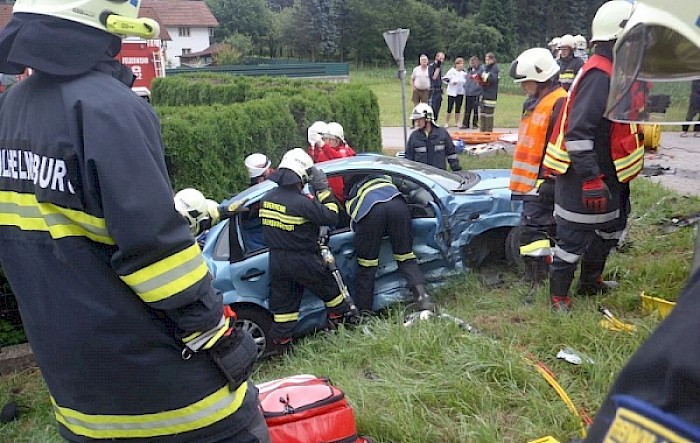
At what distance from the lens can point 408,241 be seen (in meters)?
5.17

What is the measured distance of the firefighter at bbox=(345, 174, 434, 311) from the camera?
5.04 meters

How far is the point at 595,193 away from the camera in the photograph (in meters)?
4.05

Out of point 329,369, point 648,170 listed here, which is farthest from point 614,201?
point 648,170

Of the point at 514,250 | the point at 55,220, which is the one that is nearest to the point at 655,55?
the point at 55,220

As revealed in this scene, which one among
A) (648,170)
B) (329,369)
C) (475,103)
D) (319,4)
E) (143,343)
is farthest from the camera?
(319,4)

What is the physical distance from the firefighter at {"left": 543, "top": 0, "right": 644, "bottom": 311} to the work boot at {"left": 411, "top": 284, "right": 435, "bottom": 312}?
99 cm

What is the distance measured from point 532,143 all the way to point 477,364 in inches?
84.8

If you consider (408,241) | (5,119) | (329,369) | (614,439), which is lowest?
(329,369)

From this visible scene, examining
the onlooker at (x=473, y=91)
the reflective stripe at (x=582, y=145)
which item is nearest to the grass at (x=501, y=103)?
the onlooker at (x=473, y=91)

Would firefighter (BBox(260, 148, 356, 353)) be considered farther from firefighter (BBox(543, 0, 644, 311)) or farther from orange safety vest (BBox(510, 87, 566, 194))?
firefighter (BBox(543, 0, 644, 311))

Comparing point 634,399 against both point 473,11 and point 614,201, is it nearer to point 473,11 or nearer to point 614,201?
point 614,201

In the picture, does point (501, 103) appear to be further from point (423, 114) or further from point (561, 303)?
point (561, 303)

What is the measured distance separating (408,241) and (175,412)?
11.3 ft

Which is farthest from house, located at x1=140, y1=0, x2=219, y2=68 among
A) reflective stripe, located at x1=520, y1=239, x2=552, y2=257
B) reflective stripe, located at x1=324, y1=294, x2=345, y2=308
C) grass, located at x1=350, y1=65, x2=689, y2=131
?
reflective stripe, located at x1=520, y1=239, x2=552, y2=257
